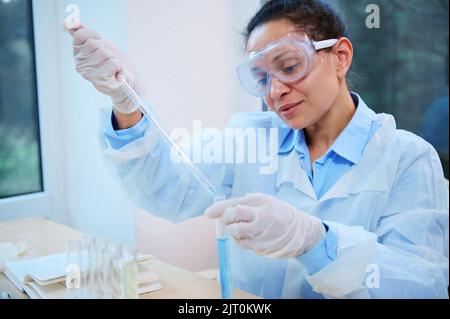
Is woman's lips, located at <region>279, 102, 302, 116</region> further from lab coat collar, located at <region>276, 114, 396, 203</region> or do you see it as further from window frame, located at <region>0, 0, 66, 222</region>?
window frame, located at <region>0, 0, 66, 222</region>

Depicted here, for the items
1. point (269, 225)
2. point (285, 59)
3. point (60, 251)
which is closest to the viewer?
point (269, 225)

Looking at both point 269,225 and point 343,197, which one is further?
point 343,197

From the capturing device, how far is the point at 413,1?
4.58 feet

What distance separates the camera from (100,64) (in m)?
1.19

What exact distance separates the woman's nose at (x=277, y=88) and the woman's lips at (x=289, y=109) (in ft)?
0.12

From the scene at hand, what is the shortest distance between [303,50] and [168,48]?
0.42 meters

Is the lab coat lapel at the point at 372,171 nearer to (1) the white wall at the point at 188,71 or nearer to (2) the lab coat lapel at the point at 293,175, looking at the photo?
(2) the lab coat lapel at the point at 293,175

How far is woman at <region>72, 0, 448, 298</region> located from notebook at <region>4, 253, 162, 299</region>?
0.25 meters

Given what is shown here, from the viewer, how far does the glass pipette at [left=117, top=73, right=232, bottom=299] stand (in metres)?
1.05

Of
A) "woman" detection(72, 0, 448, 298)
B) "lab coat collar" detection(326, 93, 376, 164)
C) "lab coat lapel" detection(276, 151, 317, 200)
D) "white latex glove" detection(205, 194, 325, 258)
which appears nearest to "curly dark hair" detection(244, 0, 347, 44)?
"woman" detection(72, 0, 448, 298)

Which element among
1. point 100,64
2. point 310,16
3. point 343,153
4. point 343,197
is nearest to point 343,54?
point 310,16

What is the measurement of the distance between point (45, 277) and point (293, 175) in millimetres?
664

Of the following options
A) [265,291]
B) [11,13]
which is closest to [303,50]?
[265,291]

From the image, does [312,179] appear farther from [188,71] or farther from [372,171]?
[188,71]
